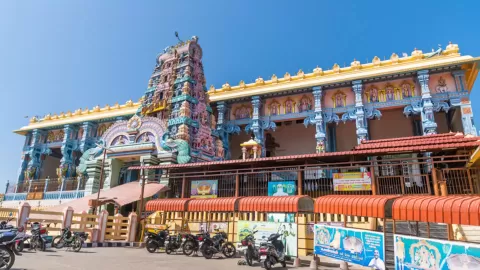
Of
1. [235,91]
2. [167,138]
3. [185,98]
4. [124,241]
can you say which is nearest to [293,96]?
[235,91]

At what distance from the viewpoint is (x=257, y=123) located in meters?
24.8

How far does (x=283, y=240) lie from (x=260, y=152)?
1302cm

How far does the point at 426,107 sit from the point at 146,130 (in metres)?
18.8

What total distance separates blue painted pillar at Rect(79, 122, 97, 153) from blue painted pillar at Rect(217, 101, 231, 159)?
13.3 m

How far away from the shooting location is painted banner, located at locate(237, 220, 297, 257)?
10477 millimetres

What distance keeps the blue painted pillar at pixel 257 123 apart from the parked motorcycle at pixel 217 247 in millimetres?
12729

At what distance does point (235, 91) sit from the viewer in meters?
26.9

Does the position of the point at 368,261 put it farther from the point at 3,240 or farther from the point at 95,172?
the point at 95,172

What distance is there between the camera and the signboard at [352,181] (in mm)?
14226

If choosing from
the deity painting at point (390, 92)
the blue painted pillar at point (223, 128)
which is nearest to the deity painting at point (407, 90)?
the deity painting at point (390, 92)

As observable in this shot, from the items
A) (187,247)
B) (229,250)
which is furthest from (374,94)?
(187,247)

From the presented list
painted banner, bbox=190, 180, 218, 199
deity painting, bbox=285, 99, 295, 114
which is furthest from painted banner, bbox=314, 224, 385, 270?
deity painting, bbox=285, 99, 295, 114

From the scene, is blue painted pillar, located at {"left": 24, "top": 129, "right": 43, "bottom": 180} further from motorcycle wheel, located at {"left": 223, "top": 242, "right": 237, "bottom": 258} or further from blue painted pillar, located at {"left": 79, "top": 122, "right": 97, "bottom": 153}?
motorcycle wheel, located at {"left": 223, "top": 242, "right": 237, "bottom": 258}

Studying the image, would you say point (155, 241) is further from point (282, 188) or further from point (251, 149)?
point (251, 149)
